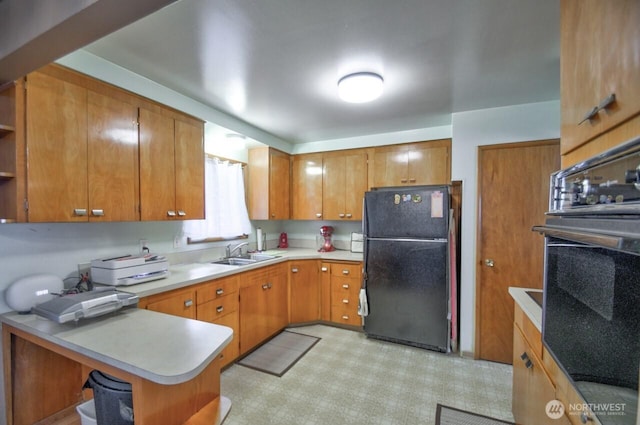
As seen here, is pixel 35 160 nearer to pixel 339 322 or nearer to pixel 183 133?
pixel 183 133

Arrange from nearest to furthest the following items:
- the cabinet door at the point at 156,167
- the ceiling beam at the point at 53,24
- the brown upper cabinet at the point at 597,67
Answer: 1. the brown upper cabinet at the point at 597,67
2. the ceiling beam at the point at 53,24
3. the cabinet door at the point at 156,167

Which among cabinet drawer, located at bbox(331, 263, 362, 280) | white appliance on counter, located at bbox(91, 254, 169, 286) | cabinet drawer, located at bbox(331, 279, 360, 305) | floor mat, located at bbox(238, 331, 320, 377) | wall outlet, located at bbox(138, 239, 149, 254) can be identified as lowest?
floor mat, located at bbox(238, 331, 320, 377)

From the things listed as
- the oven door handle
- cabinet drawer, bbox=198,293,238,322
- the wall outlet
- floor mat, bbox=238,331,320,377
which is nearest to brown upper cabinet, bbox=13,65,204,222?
the wall outlet

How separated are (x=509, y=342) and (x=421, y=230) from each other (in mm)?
1283

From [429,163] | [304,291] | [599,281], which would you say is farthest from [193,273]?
[429,163]

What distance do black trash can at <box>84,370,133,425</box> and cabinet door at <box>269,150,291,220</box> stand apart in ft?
8.17

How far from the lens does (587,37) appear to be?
0.84 m

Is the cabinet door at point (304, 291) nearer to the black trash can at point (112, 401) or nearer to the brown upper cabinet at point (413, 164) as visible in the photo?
the brown upper cabinet at point (413, 164)

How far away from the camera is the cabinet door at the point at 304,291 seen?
3281 millimetres

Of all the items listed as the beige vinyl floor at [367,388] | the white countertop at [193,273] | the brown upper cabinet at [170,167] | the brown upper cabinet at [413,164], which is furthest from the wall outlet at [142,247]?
the brown upper cabinet at [413,164]

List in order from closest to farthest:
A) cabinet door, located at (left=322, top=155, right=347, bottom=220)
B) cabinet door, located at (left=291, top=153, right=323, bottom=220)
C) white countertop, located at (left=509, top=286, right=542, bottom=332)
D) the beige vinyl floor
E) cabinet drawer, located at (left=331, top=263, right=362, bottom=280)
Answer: white countertop, located at (left=509, top=286, right=542, bottom=332) < the beige vinyl floor < cabinet drawer, located at (left=331, top=263, right=362, bottom=280) < cabinet door, located at (left=322, top=155, right=347, bottom=220) < cabinet door, located at (left=291, top=153, right=323, bottom=220)

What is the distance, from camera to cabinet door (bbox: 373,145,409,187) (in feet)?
10.7

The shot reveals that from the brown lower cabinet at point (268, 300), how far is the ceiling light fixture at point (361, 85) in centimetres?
185

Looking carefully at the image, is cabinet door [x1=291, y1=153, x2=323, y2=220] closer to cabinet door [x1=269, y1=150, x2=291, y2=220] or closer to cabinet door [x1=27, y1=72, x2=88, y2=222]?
cabinet door [x1=269, y1=150, x2=291, y2=220]
